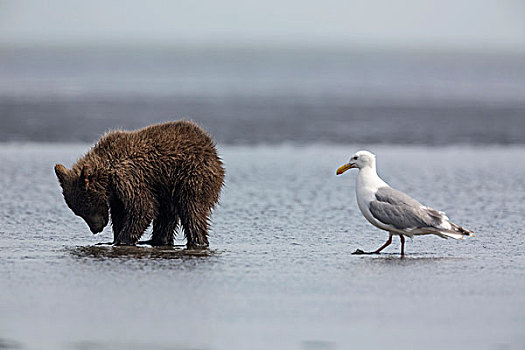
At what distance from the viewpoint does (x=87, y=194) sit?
31.9 ft

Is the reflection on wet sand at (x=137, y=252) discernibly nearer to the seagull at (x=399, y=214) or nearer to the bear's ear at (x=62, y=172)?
the bear's ear at (x=62, y=172)

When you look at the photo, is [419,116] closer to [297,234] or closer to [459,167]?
[459,167]

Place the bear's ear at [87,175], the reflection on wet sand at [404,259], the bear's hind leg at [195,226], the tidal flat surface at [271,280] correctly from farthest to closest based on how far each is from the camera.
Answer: the bear's hind leg at [195,226] → the bear's ear at [87,175] → the reflection on wet sand at [404,259] → the tidal flat surface at [271,280]

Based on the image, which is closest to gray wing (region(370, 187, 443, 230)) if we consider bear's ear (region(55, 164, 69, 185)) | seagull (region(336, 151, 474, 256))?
seagull (region(336, 151, 474, 256))

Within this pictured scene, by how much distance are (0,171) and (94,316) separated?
8765 millimetres

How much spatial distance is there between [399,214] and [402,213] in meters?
0.03

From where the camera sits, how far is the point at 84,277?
8.09 metres

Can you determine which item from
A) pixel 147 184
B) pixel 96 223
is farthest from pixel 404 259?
pixel 96 223

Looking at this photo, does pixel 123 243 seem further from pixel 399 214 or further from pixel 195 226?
pixel 399 214

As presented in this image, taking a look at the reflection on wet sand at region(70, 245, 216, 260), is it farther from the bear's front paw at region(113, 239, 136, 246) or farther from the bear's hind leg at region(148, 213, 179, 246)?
the bear's hind leg at region(148, 213, 179, 246)

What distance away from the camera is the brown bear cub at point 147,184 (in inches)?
380

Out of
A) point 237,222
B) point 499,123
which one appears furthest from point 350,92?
point 237,222

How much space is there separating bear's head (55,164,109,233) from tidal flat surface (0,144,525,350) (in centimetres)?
31

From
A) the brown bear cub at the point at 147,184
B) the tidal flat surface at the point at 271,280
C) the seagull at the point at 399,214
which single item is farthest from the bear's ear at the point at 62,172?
the seagull at the point at 399,214
